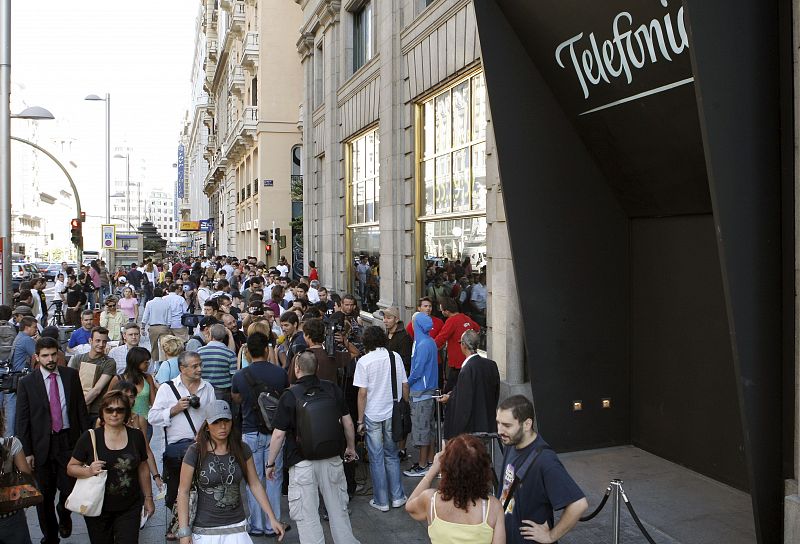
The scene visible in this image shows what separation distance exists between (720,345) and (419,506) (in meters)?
4.79

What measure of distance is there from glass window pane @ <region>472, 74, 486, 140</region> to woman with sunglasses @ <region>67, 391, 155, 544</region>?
7.44 metres

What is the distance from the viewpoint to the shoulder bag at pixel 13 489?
15.3ft

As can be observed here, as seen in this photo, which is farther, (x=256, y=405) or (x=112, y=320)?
(x=112, y=320)

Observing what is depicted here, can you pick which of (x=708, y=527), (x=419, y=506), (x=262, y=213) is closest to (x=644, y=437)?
(x=708, y=527)

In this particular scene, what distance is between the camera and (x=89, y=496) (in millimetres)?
4977

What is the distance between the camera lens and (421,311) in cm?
933

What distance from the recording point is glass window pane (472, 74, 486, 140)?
11.2 meters

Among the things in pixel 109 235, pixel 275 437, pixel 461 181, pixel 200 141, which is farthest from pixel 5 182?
pixel 200 141

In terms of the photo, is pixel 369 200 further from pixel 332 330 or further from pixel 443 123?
pixel 332 330

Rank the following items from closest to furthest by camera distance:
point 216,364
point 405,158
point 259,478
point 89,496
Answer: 1. point 89,496
2. point 259,478
3. point 216,364
4. point 405,158

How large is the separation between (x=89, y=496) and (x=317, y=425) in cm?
163

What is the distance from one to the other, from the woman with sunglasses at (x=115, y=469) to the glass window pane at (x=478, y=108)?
7436 mm

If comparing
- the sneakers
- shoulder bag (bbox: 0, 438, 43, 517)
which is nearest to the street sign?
the sneakers

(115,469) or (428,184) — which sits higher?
(428,184)
